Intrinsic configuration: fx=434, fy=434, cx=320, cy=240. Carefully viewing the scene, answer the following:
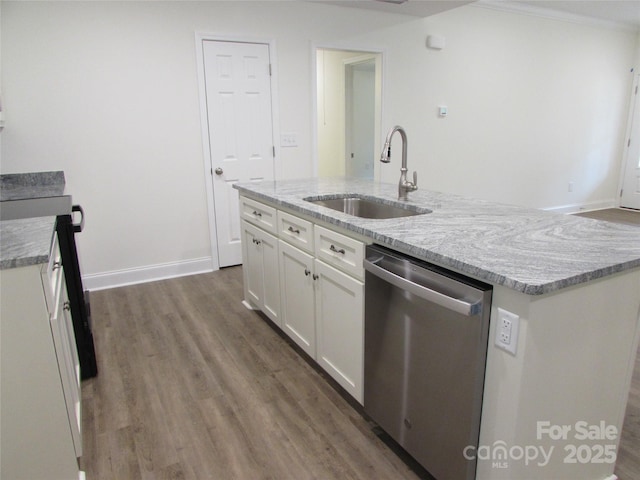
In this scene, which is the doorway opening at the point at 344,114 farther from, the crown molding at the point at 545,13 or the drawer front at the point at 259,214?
the drawer front at the point at 259,214

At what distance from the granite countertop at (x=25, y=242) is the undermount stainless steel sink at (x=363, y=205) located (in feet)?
4.18

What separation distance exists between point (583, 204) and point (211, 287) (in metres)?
5.71

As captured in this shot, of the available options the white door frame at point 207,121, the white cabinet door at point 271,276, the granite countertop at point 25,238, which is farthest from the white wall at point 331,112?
the granite countertop at point 25,238

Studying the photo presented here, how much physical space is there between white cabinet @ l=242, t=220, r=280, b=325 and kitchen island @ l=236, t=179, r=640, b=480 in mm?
1044

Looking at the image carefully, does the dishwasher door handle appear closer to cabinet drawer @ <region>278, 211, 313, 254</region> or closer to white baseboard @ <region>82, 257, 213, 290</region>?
cabinet drawer @ <region>278, 211, 313, 254</region>

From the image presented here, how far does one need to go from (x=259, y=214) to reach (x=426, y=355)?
1564mm

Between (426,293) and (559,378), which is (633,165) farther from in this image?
(426,293)

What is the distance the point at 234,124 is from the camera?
154 inches

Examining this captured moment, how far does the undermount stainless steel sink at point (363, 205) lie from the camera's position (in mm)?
2352

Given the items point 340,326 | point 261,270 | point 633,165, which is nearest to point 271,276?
point 261,270

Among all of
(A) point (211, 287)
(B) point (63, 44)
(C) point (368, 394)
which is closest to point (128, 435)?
(C) point (368, 394)

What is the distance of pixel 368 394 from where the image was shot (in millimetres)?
1848

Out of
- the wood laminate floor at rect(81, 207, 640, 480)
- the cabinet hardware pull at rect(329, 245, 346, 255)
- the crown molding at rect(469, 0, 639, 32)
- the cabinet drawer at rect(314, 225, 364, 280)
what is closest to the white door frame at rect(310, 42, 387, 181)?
the crown molding at rect(469, 0, 639, 32)

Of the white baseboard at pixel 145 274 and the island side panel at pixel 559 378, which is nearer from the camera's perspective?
the island side panel at pixel 559 378
